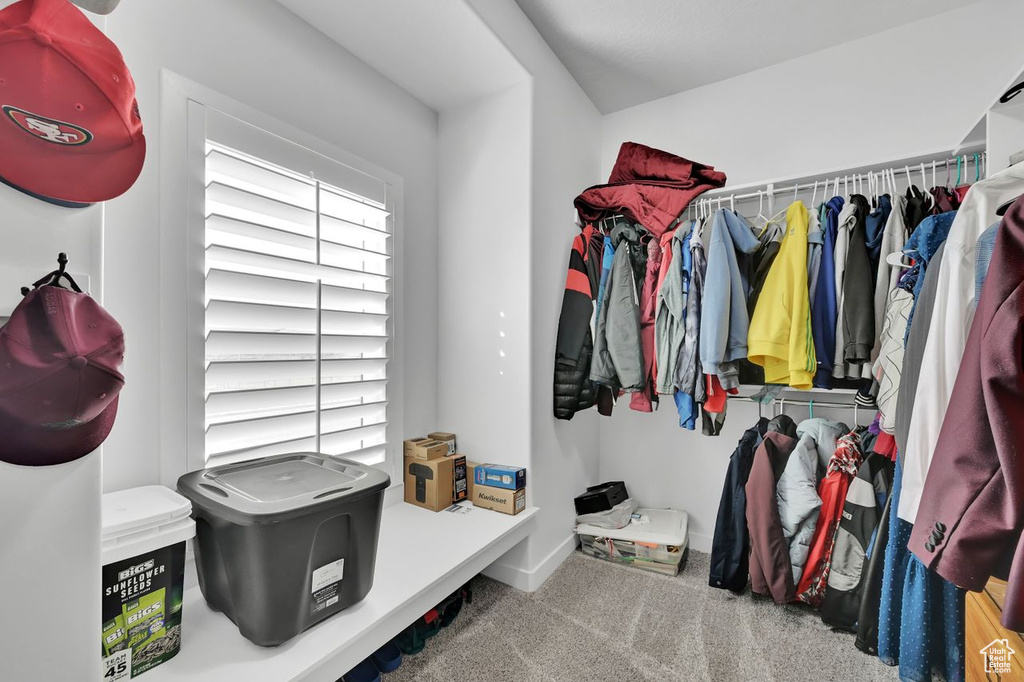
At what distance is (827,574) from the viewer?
1.82m

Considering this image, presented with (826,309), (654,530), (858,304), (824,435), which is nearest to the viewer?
(858,304)

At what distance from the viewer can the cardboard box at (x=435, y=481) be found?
2027mm

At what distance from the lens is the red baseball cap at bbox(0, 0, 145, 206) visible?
2.15 ft

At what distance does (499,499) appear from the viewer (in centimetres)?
201

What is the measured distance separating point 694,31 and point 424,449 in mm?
2342

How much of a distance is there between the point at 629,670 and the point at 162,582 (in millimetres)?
1442

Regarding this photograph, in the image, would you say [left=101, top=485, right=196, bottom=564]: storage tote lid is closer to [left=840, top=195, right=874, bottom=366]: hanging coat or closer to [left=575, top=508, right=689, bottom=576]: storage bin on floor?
[left=575, top=508, right=689, bottom=576]: storage bin on floor

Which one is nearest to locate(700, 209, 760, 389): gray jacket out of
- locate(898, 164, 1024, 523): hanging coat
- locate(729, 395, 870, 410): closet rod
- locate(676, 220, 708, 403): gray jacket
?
locate(676, 220, 708, 403): gray jacket

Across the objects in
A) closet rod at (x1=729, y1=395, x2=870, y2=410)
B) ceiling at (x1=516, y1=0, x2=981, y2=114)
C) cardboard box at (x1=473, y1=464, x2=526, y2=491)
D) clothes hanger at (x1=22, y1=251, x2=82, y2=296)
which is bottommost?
cardboard box at (x1=473, y1=464, x2=526, y2=491)

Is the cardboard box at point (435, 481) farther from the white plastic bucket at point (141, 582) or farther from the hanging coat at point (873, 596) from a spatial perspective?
the hanging coat at point (873, 596)

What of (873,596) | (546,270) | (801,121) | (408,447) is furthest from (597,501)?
(801,121)

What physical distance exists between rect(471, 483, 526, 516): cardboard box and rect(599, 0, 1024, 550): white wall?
0.98 m

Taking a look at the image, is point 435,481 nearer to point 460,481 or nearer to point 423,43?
point 460,481

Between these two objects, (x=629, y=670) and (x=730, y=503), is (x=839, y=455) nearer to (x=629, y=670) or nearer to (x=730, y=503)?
(x=730, y=503)
